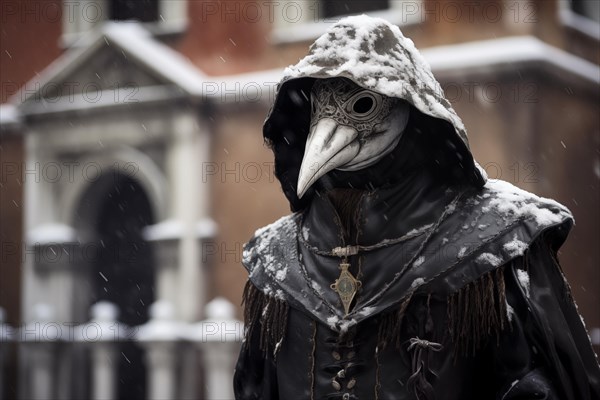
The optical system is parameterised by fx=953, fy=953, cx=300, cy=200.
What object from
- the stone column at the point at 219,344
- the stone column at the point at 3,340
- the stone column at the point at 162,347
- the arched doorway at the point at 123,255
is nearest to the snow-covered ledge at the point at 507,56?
the stone column at the point at 219,344

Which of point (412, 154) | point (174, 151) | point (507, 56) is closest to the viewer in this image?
point (412, 154)

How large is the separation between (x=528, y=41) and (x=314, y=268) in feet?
20.2

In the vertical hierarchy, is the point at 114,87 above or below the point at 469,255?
above

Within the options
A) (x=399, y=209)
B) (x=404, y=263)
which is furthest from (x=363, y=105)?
(x=404, y=263)

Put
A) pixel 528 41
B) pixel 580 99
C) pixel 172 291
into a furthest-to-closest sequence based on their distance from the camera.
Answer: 1. pixel 172 291
2. pixel 580 99
3. pixel 528 41

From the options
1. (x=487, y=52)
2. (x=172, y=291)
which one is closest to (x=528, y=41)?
(x=487, y=52)

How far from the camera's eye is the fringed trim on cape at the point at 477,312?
2.53 m

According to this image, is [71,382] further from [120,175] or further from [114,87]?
[114,87]

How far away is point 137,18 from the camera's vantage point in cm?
1077

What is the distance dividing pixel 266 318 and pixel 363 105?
698 mm

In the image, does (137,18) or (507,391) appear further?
(137,18)

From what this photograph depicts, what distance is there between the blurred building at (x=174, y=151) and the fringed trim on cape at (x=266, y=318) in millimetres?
5468

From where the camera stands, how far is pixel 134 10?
1080cm

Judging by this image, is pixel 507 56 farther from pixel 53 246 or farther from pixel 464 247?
pixel 464 247
